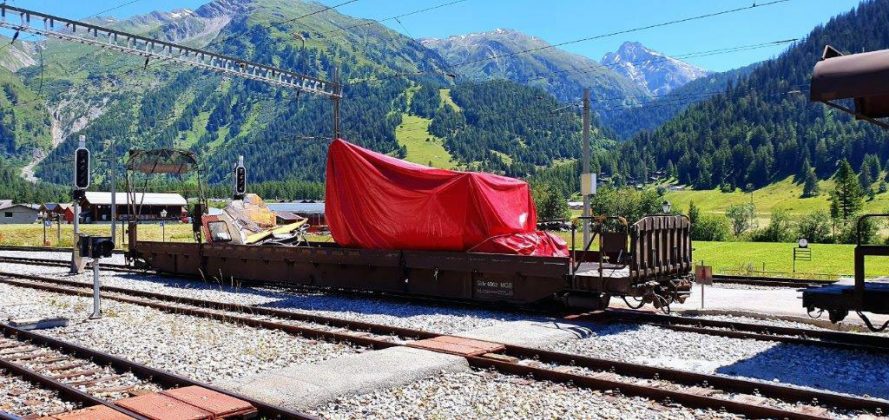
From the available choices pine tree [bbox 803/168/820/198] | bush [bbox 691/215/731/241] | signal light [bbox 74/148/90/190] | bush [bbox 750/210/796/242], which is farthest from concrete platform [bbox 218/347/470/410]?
pine tree [bbox 803/168/820/198]

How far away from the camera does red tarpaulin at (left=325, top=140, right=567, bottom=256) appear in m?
15.1

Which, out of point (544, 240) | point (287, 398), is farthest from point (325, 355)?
point (544, 240)

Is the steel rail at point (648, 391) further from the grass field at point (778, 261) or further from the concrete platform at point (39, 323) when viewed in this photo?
the grass field at point (778, 261)

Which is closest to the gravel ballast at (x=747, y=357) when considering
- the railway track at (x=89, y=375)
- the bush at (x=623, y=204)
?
the railway track at (x=89, y=375)

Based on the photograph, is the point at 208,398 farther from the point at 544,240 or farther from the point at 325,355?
the point at 544,240

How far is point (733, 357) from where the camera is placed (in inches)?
378

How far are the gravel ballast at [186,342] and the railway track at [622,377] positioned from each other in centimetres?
57

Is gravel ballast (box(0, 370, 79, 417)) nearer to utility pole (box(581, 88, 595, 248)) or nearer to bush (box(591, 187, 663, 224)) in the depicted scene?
utility pole (box(581, 88, 595, 248))

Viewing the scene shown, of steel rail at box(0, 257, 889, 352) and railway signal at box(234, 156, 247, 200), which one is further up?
railway signal at box(234, 156, 247, 200)

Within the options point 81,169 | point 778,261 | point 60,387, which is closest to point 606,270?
point 60,387

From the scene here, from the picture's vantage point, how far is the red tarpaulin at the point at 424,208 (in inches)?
593

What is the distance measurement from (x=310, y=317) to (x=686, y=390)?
736 cm

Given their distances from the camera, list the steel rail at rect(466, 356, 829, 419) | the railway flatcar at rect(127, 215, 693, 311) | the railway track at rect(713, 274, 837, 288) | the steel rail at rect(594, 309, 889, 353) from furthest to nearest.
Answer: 1. the railway track at rect(713, 274, 837, 288)
2. the railway flatcar at rect(127, 215, 693, 311)
3. the steel rail at rect(594, 309, 889, 353)
4. the steel rail at rect(466, 356, 829, 419)

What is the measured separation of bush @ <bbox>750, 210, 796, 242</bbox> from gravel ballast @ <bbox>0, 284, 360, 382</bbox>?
6294 centimetres
